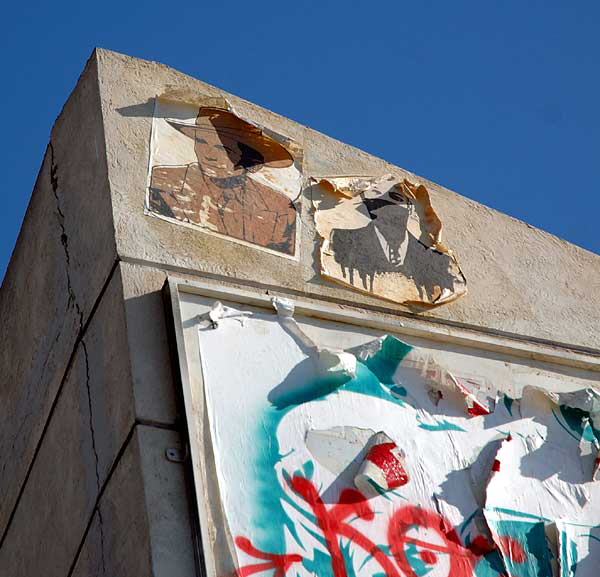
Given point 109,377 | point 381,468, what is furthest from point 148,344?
point 381,468

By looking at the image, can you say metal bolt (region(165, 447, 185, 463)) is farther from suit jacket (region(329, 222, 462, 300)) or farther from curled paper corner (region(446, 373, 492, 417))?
suit jacket (region(329, 222, 462, 300))

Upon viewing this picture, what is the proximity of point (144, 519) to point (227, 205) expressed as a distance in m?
1.48

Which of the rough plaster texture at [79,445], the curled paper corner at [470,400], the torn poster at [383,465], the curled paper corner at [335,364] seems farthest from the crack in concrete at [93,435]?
the curled paper corner at [470,400]

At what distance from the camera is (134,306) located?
4.24m

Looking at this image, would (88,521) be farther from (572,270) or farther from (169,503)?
(572,270)

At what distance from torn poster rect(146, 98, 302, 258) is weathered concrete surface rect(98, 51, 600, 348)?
0.16ft

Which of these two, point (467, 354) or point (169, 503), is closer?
point (169, 503)

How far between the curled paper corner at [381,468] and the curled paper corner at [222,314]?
1.92ft

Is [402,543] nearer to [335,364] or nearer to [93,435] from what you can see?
[335,364]

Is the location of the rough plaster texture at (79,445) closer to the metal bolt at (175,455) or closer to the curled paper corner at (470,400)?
the metal bolt at (175,455)

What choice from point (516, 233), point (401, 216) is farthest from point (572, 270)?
point (401, 216)

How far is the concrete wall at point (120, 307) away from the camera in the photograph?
3924mm

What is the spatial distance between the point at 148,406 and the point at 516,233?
2.22 meters

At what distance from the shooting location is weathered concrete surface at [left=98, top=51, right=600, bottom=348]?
4.58m
